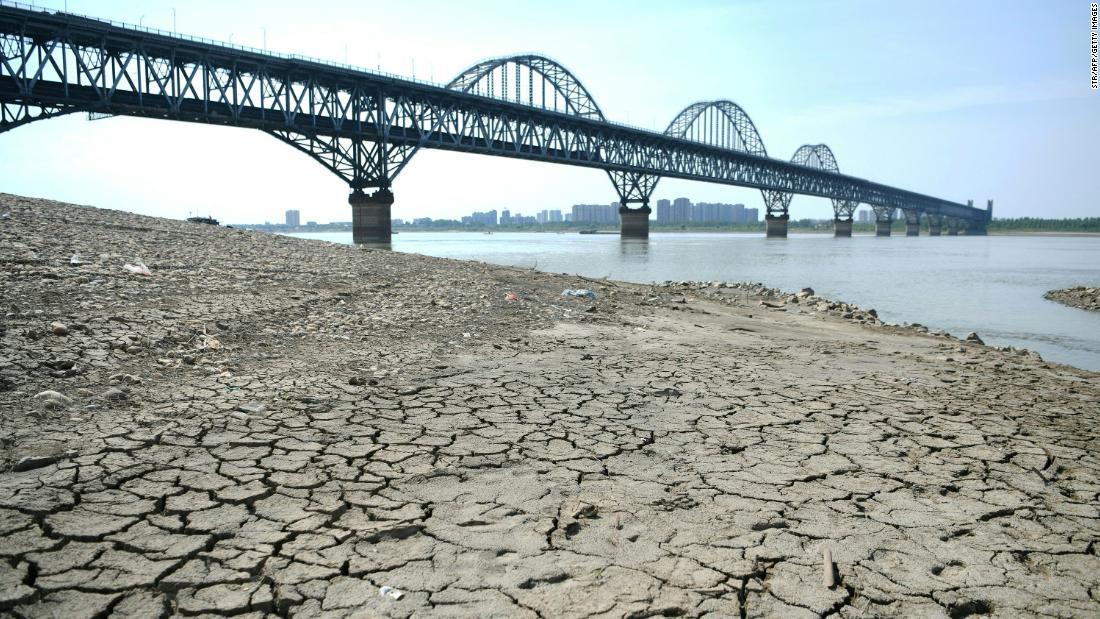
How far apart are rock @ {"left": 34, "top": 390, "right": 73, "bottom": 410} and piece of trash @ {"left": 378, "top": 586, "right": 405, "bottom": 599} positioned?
3.25 metres

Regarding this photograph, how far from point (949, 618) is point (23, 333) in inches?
276

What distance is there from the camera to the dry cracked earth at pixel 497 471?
9.04ft

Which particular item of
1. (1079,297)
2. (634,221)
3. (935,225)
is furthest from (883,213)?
(1079,297)

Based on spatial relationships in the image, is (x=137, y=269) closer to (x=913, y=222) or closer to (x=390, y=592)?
(x=390, y=592)

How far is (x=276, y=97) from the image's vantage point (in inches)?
1767

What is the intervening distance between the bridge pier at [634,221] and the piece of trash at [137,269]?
8705 centimetres

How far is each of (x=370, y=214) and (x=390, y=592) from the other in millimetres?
58214

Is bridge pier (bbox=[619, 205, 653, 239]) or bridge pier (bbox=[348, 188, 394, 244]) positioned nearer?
bridge pier (bbox=[348, 188, 394, 244])

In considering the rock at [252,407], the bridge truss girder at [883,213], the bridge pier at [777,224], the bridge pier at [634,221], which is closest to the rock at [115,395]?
the rock at [252,407]

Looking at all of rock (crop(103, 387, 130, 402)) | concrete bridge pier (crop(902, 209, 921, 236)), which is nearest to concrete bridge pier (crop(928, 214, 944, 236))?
concrete bridge pier (crop(902, 209, 921, 236))

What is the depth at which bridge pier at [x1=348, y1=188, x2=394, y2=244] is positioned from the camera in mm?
57344

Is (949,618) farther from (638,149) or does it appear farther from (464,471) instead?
(638,149)

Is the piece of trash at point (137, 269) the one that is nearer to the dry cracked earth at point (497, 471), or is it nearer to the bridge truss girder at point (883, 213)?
the dry cracked earth at point (497, 471)

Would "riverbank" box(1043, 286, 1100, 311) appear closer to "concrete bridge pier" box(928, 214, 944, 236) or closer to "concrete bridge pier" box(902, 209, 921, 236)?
"concrete bridge pier" box(902, 209, 921, 236)
